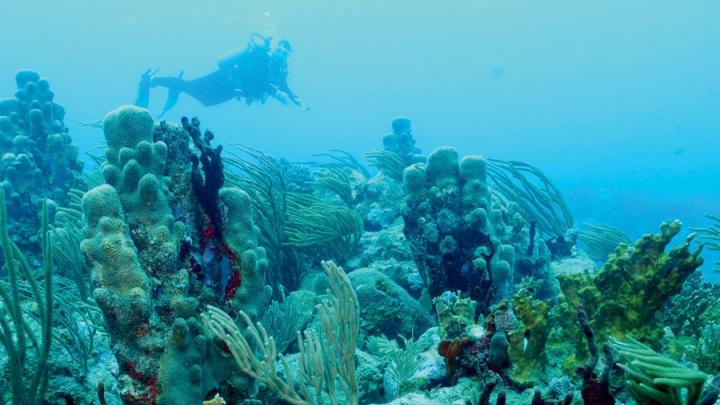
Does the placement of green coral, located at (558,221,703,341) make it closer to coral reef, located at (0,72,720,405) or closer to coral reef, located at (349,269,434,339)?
coral reef, located at (0,72,720,405)

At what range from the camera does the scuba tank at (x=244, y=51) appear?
1212 cm

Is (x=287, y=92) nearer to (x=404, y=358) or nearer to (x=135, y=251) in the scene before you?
(x=404, y=358)

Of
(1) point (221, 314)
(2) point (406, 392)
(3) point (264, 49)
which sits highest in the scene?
(3) point (264, 49)

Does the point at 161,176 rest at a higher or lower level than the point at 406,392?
higher

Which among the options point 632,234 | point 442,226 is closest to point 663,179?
point 632,234

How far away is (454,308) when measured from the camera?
11.8ft

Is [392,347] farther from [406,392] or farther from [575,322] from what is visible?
[575,322]

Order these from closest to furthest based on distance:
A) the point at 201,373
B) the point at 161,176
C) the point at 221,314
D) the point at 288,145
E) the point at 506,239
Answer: the point at 221,314, the point at 201,373, the point at 161,176, the point at 506,239, the point at 288,145

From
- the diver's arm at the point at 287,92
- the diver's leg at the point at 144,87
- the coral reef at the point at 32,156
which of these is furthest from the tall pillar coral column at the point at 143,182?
the diver's leg at the point at 144,87

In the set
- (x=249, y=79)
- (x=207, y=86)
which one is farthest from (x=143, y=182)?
(x=207, y=86)

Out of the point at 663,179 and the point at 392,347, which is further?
the point at 663,179

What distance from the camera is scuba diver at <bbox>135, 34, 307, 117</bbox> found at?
39.9ft

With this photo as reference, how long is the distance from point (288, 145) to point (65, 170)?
126 meters

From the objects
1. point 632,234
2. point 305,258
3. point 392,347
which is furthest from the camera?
point 632,234
